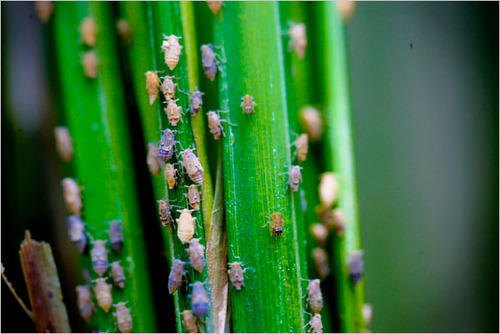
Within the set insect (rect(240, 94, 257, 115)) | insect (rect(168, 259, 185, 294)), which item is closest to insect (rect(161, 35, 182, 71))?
insect (rect(240, 94, 257, 115))

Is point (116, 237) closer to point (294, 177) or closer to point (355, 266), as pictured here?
point (294, 177)

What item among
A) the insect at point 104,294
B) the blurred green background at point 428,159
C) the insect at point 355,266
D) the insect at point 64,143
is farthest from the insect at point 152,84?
the blurred green background at point 428,159

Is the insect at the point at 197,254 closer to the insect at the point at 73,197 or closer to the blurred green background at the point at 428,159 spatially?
the insect at the point at 73,197

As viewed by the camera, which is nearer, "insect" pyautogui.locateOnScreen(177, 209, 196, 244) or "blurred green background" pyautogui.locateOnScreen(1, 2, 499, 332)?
"insect" pyautogui.locateOnScreen(177, 209, 196, 244)

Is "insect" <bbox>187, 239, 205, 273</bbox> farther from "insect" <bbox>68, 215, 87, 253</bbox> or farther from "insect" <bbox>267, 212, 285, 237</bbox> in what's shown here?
"insect" <bbox>68, 215, 87, 253</bbox>

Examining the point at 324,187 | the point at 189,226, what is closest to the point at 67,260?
the point at 189,226

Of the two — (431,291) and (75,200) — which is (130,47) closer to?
(75,200)

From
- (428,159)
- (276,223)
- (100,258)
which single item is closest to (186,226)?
(276,223)
